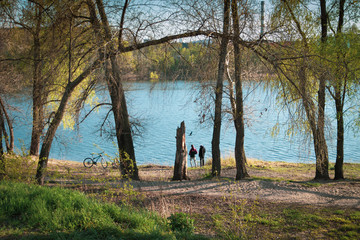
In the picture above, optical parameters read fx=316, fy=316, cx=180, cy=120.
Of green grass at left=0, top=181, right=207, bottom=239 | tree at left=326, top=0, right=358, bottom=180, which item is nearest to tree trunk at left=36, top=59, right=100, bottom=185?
green grass at left=0, top=181, right=207, bottom=239

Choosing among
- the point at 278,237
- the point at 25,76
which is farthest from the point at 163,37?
the point at 25,76

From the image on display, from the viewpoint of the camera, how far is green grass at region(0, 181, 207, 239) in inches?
156

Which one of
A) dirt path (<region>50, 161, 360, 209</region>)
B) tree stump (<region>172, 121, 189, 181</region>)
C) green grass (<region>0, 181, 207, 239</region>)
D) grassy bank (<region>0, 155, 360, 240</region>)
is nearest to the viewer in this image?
green grass (<region>0, 181, 207, 239</region>)

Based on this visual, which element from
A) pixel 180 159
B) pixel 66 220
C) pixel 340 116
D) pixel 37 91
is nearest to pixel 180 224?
pixel 66 220

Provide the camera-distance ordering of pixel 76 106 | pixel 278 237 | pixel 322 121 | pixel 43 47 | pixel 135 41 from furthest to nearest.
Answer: pixel 43 47, pixel 76 106, pixel 135 41, pixel 322 121, pixel 278 237

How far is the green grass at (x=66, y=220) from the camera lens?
13.0ft

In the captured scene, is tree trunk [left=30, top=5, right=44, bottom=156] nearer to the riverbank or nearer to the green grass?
the riverbank

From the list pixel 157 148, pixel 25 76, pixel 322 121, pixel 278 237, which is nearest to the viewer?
pixel 278 237

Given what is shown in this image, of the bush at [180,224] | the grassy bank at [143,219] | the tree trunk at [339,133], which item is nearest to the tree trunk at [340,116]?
the tree trunk at [339,133]

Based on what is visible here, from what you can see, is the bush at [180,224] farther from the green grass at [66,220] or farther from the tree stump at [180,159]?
the tree stump at [180,159]

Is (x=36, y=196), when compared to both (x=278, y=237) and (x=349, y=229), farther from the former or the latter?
(x=349, y=229)

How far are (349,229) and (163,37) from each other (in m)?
5.93

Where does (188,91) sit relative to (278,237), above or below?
above

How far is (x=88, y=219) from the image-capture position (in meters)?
4.27
